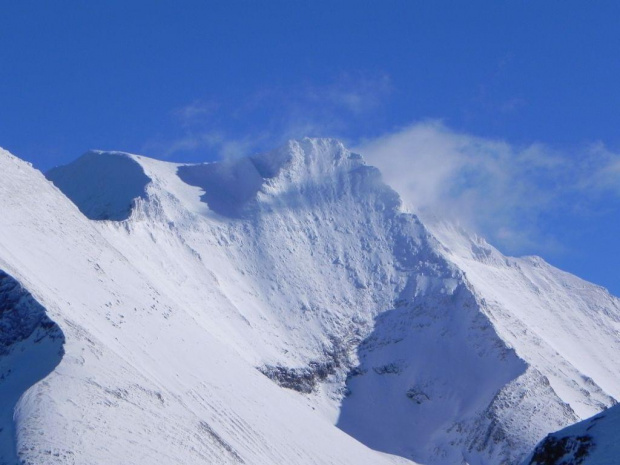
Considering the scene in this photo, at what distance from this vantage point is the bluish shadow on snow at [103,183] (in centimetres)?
14450

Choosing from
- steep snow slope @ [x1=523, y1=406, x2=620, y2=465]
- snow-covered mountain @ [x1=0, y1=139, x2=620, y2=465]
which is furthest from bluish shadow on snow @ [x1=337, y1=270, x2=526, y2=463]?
steep snow slope @ [x1=523, y1=406, x2=620, y2=465]

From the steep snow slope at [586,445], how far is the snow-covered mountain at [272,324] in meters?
30.3

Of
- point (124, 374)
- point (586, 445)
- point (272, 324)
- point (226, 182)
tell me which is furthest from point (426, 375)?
point (586, 445)

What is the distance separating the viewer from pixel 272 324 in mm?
133375

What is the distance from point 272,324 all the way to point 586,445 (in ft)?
295

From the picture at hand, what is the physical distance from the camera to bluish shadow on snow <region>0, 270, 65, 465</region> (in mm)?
76069

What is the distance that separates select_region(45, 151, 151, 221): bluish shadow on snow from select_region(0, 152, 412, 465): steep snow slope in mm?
17492

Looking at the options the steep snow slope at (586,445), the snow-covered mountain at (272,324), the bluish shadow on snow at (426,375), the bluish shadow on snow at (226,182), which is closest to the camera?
the steep snow slope at (586,445)

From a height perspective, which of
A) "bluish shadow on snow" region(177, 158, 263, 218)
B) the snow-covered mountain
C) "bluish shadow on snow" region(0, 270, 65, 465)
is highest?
"bluish shadow on snow" region(177, 158, 263, 218)

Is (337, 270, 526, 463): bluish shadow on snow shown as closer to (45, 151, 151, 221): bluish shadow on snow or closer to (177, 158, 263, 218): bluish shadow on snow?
(177, 158, 263, 218): bluish shadow on snow

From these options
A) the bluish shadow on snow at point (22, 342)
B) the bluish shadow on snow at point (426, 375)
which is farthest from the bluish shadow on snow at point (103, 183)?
the bluish shadow on snow at point (22, 342)

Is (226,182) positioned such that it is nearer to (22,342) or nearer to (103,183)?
(103,183)

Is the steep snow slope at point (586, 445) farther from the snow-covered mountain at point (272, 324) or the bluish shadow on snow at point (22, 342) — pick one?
the bluish shadow on snow at point (22, 342)

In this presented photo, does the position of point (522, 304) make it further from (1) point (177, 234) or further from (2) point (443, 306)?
(1) point (177, 234)
